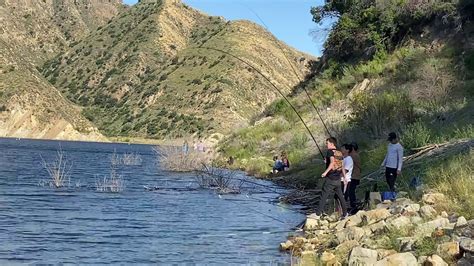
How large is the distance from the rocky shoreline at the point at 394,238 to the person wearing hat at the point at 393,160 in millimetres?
2011

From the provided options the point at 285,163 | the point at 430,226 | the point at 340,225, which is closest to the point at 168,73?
the point at 285,163

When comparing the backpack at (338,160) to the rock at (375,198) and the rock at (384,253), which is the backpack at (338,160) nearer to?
the rock at (375,198)

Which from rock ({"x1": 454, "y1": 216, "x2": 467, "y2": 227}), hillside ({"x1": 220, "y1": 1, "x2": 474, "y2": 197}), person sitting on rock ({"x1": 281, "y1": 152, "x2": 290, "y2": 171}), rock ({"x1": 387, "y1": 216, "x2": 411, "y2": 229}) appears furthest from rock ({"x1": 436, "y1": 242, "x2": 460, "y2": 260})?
person sitting on rock ({"x1": 281, "y1": 152, "x2": 290, "y2": 171})

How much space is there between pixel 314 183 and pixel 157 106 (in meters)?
90.7

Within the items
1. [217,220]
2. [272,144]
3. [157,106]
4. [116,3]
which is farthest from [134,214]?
[116,3]

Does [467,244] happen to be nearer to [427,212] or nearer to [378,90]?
[427,212]

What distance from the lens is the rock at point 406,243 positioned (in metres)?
9.64

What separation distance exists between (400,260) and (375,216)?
345 centimetres

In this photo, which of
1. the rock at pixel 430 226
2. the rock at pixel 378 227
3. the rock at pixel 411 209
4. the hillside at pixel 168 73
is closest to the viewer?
the rock at pixel 430 226

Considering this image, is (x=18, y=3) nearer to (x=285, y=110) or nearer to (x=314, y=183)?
(x=285, y=110)

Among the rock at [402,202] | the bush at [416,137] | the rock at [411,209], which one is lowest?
the rock at [411,209]

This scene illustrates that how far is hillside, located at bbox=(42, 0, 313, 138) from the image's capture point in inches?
4198

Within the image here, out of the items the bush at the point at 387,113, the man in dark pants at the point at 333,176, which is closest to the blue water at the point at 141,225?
the man in dark pants at the point at 333,176

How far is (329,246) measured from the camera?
11969mm
